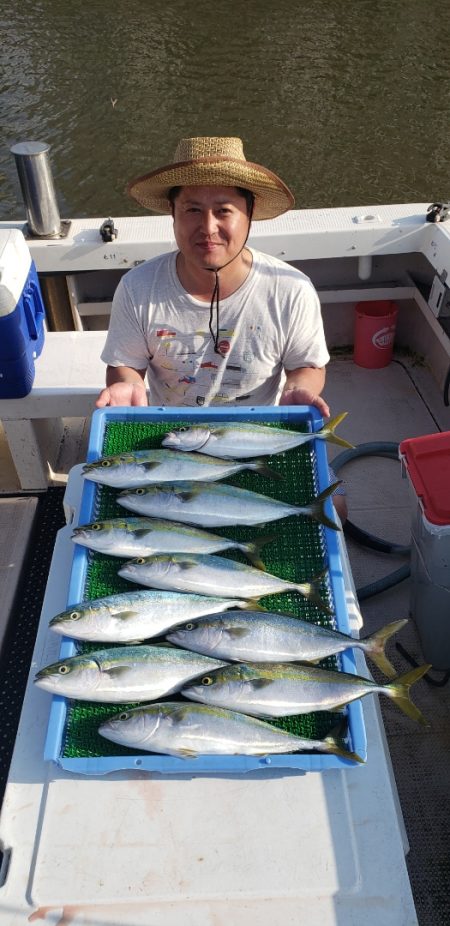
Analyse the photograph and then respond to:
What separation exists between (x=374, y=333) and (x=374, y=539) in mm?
1738

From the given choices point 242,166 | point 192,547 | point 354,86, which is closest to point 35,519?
point 192,547

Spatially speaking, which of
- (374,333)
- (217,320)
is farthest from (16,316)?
A: (374,333)

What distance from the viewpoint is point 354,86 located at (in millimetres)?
11453

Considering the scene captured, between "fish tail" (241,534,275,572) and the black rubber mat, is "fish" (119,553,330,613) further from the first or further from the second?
the black rubber mat

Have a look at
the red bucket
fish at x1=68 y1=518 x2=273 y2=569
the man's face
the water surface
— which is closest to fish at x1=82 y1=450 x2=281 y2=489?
fish at x1=68 y1=518 x2=273 y2=569

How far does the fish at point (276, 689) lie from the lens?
158 centimetres

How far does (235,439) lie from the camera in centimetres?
211

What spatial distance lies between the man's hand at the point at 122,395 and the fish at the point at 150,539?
60 cm

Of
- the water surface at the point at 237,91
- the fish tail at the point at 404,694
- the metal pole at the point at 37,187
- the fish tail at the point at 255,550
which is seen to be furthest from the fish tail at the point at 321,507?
the water surface at the point at 237,91

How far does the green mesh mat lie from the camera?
5.16 ft

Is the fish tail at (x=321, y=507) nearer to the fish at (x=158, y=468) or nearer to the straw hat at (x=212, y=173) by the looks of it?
the fish at (x=158, y=468)

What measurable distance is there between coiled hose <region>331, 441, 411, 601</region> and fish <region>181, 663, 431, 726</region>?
1.40m

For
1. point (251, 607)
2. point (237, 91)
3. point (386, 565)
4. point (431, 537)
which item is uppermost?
point (237, 91)

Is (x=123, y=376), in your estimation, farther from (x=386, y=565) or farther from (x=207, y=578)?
(x=386, y=565)
